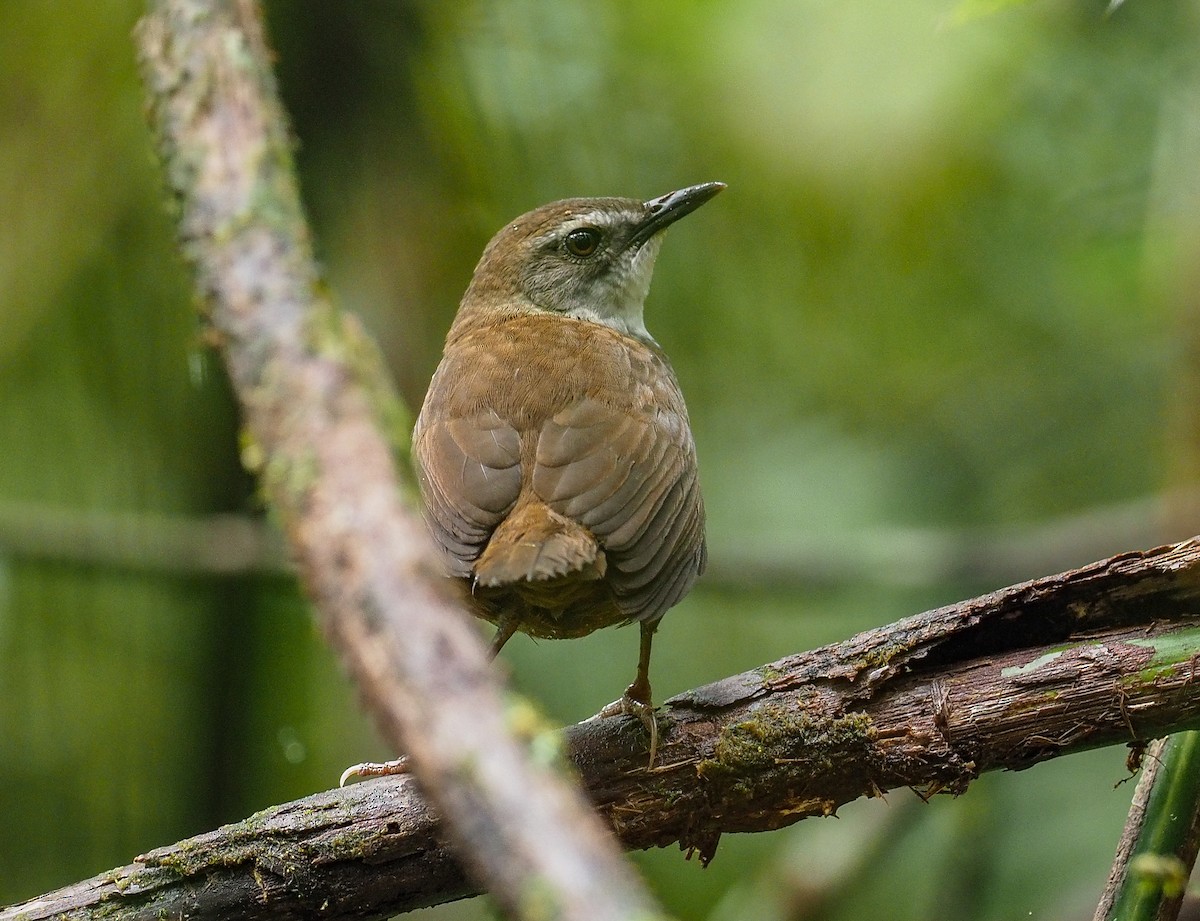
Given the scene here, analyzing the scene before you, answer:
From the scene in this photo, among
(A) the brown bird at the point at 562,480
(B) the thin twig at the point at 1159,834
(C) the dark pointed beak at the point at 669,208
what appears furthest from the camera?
(C) the dark pointed beak at the point at 669,208

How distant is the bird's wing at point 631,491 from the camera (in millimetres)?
3613

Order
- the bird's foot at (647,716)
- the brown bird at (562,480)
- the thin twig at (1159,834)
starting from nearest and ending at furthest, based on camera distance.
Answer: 1. the thin twig at (1159,834)
2. the bird's foot at (647,716)
3. the brown bird at (562,480)

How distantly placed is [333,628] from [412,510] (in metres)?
0.16

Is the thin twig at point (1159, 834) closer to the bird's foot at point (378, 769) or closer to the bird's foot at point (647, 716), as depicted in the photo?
the bird's foot at point (647, 716)

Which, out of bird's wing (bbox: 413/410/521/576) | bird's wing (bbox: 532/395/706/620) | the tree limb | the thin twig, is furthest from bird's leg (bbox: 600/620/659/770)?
the tree limb

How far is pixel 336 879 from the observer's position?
311 centimetres

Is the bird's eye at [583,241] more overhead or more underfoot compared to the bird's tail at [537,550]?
more overhead

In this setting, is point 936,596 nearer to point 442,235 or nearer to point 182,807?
point 442,235

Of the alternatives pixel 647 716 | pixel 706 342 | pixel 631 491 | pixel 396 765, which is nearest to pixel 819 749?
pixel 647 716

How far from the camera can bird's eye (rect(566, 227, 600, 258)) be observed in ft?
17.6

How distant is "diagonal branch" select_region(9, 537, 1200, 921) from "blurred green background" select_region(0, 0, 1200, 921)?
180cm

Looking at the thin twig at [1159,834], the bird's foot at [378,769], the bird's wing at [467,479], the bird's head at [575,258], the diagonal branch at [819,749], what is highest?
the bird's head at [575,258]

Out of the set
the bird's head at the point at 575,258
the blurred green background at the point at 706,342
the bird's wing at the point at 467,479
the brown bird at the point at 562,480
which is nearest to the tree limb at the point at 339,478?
the brown bird at the point at 562,480

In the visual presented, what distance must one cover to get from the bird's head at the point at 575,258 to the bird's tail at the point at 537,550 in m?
1.87
